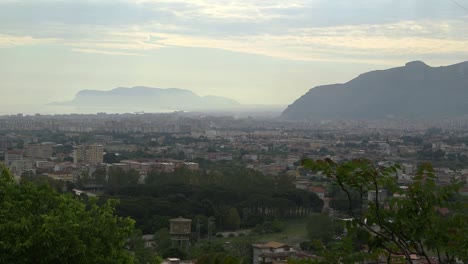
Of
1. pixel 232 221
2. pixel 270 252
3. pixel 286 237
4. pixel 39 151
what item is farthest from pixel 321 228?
pixel 39 151

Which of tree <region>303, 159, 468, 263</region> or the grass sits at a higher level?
tree <region>303, 159, 468, 263</region>

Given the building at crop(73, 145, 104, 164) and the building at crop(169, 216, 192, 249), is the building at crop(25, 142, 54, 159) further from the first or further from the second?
the building at crop(169, 216, 192, 249)

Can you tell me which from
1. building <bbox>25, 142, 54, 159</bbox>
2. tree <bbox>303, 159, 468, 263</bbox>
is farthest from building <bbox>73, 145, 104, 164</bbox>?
tree <bbox>303, 159, 468, 263</bbox>

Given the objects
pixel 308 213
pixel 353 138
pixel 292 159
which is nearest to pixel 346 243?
pixel 308 213

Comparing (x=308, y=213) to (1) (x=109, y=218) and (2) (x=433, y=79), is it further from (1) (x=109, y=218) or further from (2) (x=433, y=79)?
(2) (x=433, y=79)

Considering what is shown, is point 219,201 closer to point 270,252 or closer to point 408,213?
point 270,252

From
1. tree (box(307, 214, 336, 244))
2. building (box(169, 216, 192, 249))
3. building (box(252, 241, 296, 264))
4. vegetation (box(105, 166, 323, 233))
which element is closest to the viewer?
building (box(252, 241, 296, 264))

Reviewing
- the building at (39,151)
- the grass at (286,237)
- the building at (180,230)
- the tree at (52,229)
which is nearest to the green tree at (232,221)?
the grass at (286,237)
